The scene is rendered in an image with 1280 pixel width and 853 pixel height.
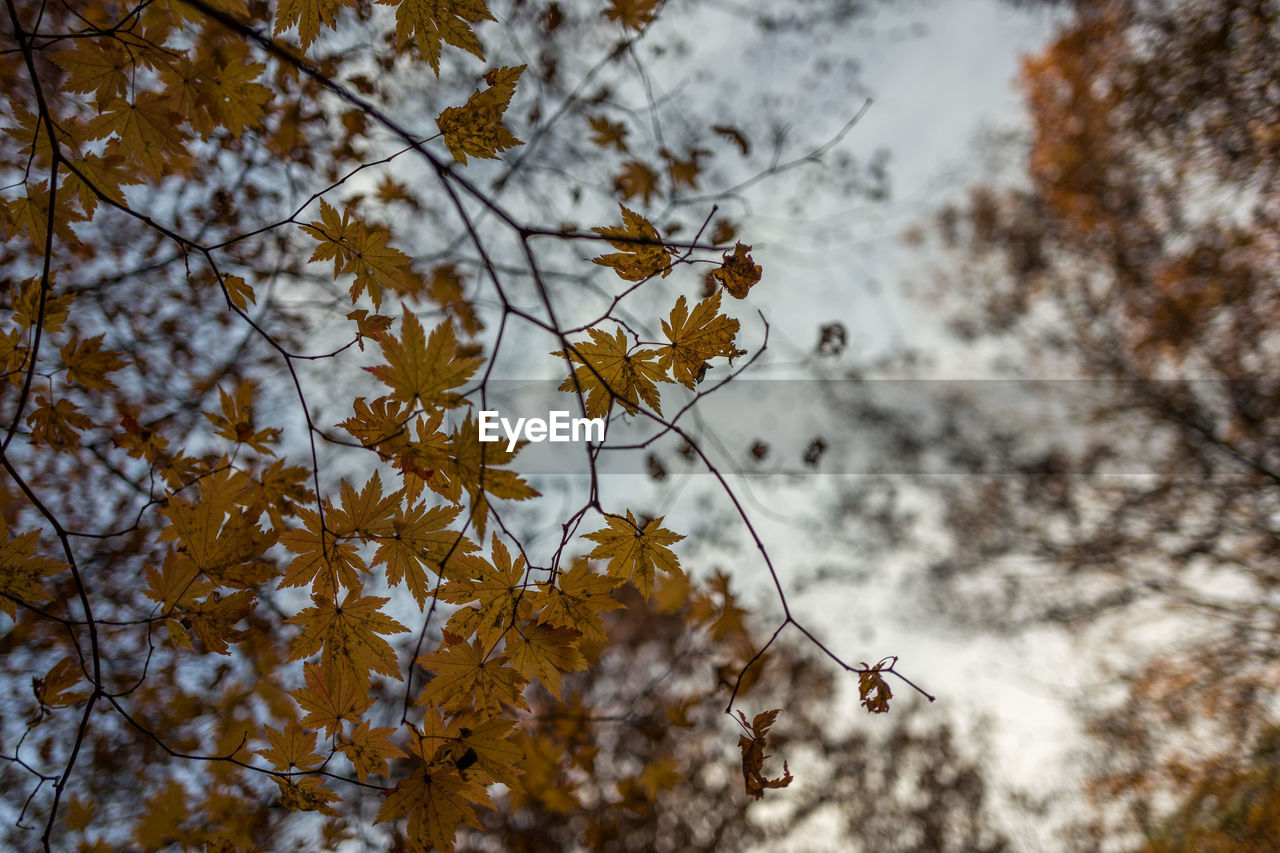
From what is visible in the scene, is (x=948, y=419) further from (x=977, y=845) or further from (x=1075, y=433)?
(x=977, y=845)

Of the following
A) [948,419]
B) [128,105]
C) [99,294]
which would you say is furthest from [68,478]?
[948,419]

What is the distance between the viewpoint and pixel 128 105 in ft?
4.90

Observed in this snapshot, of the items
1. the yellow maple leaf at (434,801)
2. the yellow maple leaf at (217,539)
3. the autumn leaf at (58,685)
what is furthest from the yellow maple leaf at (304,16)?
the yellow maple leaf at (434,801)

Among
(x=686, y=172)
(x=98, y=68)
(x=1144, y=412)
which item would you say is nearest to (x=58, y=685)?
(x=98, y=68)

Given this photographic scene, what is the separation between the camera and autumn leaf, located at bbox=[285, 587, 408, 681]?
123cm

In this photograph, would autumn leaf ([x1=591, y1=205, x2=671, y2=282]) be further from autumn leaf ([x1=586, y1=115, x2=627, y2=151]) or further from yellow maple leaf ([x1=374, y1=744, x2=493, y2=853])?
autumn leaf ([x1=586, y1=115, x2=627, y2=151])

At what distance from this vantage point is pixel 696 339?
1.33 meters

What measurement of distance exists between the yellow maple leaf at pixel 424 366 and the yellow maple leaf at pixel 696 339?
483 millimetres

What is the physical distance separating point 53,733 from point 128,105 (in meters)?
4.07

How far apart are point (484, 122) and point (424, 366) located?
0.59 m

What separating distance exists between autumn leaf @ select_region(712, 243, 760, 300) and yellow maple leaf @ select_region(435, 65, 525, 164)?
517 mm

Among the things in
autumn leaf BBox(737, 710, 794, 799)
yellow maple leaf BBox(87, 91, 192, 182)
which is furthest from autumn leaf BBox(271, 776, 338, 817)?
yellow maple leaf BBox(87, 91, 192, 182)

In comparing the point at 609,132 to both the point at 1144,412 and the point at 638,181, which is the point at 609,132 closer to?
the point at 638,181

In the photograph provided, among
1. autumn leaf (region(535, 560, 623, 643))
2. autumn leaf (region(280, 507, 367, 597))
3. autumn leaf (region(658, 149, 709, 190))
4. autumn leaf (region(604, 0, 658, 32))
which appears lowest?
autumn leaf (region(535, 560, 623, 643))
